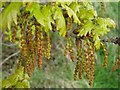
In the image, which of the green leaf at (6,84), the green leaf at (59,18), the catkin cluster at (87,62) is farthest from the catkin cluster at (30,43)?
the green leaf at (6,84)

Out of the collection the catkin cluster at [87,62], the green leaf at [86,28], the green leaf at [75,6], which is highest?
the green leaf at [75,6]

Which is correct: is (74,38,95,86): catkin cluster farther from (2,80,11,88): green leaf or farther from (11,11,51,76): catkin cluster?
(2,80,11,88): green leaf

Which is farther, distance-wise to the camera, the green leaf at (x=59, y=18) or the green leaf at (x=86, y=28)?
the green leaf at (x=86, y=28)

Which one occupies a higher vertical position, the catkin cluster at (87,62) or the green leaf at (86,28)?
the green leaf at (86,28)

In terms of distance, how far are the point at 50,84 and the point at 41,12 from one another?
4060 mm

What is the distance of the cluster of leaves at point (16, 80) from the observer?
10.6 feet

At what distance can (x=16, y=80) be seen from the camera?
3.30 metres

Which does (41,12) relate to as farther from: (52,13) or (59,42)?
(59,42)

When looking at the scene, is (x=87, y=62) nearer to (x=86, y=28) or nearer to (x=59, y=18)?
(x=86, y=28)

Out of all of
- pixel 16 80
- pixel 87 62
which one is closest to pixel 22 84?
pixel 16 80

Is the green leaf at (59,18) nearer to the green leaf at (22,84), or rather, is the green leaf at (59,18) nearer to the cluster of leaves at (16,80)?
the cluster of leaves at (16,80)

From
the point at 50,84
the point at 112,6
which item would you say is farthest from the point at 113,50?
the point at 50,84

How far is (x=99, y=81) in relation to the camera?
680cm

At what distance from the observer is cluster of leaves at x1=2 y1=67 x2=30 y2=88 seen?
3.22 m
